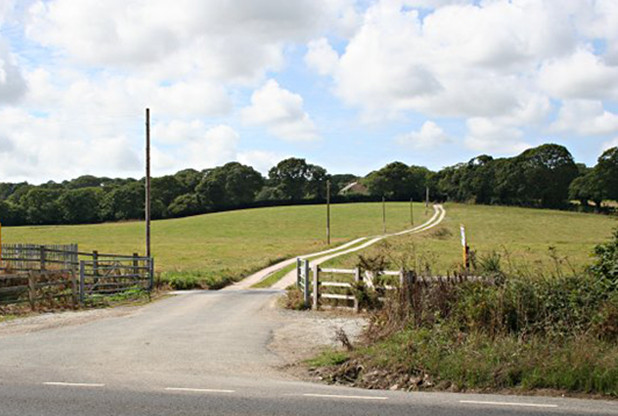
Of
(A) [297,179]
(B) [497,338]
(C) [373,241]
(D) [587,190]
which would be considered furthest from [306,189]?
(B) [497,338]

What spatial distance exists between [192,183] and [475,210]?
60.8m

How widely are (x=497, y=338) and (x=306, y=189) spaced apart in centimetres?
12616

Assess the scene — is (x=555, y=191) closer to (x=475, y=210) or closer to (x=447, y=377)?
(x=475, y=210)

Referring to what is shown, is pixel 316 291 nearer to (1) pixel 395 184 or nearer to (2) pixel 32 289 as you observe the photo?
(2) pixel 32 289

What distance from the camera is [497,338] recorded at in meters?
10.0

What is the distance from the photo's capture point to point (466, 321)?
11055mm

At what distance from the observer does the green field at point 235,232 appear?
64750mm

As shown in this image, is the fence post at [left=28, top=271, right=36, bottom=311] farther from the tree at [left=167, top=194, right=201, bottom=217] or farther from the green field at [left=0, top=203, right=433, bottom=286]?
the tree at [left=167, top=194, right=201, bottom=217]

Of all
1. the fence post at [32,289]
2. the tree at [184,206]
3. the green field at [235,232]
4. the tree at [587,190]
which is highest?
the tree at [587,190]

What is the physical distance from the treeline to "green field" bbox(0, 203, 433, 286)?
14546 mm

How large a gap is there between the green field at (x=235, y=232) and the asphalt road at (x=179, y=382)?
41.4 meters

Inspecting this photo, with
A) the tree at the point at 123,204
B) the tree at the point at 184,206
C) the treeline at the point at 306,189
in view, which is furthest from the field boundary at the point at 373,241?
the tree at the point at 123,204

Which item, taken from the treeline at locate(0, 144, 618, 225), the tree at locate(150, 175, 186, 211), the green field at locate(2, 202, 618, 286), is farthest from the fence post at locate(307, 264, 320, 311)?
the tree at locate(150, 175, 186, 211)

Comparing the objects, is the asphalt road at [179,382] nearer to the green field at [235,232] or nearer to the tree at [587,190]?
the green field at [235,232]
